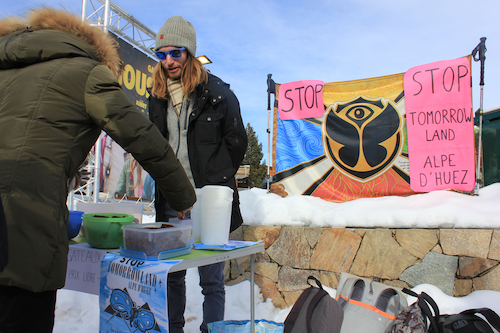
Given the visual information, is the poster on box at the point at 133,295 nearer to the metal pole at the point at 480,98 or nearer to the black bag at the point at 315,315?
the black bag at the point at 315,315

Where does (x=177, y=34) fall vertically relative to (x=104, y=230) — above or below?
above

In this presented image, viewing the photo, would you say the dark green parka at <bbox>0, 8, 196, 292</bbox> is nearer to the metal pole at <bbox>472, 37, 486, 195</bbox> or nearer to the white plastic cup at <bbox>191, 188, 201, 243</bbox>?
the white plastic cup at <bbox>191, 188, 201, 243</bbox>

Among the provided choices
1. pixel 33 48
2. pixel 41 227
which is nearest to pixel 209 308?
pixel 41 227

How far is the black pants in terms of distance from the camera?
83 centimetres

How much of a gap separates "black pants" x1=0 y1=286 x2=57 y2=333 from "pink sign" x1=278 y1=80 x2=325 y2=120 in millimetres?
3394

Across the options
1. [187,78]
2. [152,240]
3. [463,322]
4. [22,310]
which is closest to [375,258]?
[463,322]

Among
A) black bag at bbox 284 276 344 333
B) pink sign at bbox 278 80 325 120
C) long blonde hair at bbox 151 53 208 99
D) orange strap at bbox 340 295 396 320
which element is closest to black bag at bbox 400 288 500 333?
orange strap at bbox 340 295 396 320

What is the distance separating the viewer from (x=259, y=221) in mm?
3303

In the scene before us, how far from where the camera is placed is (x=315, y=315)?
177 centimetres

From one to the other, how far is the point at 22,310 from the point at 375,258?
8.87ft

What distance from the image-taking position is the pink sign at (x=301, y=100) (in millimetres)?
3826

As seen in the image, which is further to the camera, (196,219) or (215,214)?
(196,219)

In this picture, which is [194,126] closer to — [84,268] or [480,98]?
[84,268]

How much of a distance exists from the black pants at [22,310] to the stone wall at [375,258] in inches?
90.7
